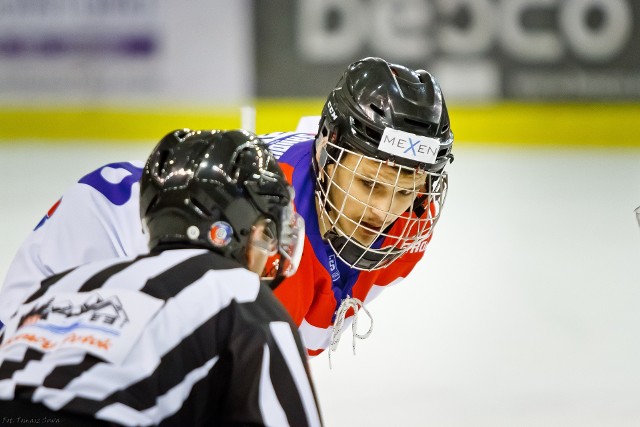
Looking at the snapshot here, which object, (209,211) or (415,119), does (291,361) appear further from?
(415,119)

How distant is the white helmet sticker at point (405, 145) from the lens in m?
→ 2.36

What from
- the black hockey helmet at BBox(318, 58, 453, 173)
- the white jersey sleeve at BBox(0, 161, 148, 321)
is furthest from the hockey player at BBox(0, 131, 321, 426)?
the black hockey helmet at BBox(318, 58, 453, 173)

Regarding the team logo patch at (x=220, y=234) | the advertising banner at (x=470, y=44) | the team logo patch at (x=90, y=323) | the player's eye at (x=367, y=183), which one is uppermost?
the team logo patch at (x=220, y=234)

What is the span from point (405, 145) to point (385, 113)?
10 centimetres

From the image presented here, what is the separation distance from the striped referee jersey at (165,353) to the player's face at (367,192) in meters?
0.87

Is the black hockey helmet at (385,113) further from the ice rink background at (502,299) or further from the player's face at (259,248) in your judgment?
the ice rink background at (502,299)

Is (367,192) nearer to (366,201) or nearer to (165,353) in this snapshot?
(366,201)

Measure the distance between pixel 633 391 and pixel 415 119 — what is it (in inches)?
57.7

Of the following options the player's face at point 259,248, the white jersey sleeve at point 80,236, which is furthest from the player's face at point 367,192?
the player's face at point 259,248

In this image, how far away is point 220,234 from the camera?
1.63 m

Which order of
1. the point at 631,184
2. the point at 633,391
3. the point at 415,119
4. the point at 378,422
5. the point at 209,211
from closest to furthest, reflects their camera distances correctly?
the point at 209,211 → the point at 415,119 → the point at 378,422 → the point at 633,391 → the point at 631,184

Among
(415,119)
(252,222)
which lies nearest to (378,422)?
(415,119)

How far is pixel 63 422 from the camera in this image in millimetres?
1462

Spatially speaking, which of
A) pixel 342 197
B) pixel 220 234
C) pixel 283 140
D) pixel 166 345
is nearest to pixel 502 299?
pixel 283 140
